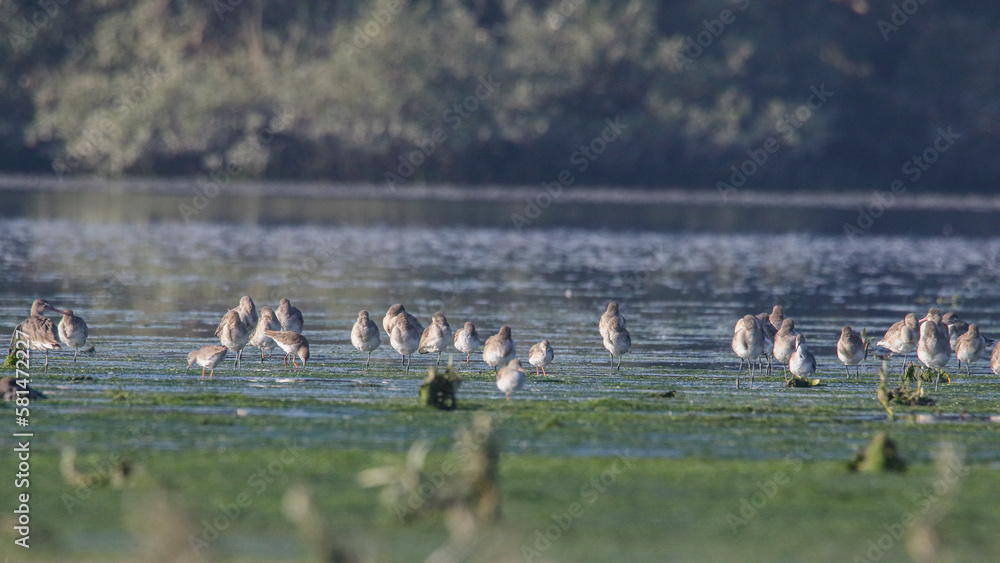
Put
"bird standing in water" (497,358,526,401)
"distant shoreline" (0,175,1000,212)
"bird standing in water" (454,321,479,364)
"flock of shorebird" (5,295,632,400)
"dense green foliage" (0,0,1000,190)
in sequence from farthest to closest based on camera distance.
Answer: "dense green foliage" (0,0,1000,190) < "distant shoreline" (0,175,1000,212) < "bird standing in water" (454,321,479,364) < "flock of shorebird" (5,295,632,400) < "bird standing in water" (497,358,526,401)

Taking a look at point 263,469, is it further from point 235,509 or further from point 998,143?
point 998,143

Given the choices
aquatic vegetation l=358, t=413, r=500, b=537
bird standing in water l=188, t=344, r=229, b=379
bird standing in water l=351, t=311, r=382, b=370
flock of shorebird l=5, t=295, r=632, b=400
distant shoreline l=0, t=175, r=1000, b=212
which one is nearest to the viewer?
aquatic vegetation l=358, t=413, r=500, b=537

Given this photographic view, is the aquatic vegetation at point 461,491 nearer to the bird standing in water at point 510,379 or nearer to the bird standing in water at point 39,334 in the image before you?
the bird standing in water at point 510,379

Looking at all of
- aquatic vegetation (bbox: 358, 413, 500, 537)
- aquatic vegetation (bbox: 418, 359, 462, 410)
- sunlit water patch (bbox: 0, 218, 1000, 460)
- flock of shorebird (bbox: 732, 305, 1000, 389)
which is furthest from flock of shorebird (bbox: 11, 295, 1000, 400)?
aquatic vegetation (bbox: 358, 413, 500, 537)

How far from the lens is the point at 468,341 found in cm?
1772

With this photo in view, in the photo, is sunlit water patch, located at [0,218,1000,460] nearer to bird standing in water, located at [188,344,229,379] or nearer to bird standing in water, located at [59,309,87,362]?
bird standing in water, located at [188,344,229,379]

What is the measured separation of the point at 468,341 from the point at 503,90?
60167mm

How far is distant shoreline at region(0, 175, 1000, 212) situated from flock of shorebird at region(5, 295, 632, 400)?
51.4 m

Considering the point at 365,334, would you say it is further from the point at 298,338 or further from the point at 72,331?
the point at 72,331

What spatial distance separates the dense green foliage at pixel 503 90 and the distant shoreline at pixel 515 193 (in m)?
0.93

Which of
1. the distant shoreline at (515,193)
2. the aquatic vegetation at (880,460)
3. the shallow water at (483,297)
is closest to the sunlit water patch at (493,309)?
the shallow water at (483,297)

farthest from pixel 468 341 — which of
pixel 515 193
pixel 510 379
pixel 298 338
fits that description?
pixel 515 193

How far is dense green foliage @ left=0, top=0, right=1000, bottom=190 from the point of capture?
76.9 metres

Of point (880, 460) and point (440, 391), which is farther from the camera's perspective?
point (440, 391)
